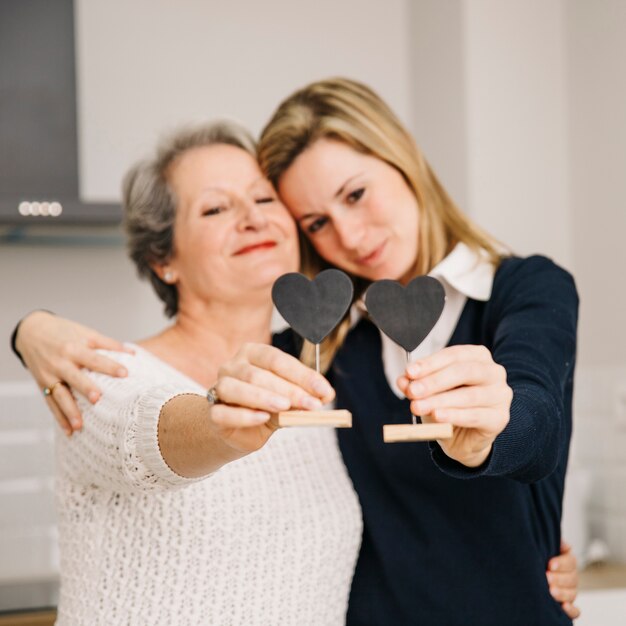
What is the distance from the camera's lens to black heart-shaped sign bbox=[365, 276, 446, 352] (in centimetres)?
97

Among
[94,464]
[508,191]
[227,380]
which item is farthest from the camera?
[508,191]

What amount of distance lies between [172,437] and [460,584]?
608 mm

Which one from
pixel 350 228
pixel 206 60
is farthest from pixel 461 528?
pixel 206 60

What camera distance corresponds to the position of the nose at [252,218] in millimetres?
1569

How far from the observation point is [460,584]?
1.44 meters

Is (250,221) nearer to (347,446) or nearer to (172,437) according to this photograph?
(347,446)

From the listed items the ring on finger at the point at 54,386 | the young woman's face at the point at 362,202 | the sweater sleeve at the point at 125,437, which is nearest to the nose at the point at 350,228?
the young woman's face at the point at 362,202

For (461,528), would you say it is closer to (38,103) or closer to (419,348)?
(419,348)

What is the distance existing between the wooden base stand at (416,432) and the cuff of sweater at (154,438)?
0.32 metres

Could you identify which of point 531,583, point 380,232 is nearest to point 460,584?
point 531,583

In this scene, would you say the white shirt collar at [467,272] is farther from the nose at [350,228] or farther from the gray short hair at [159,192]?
the gray short hair at [159,192]

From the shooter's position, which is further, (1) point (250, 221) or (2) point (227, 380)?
(1) point (250, 221)

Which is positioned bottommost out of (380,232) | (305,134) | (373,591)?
(373,591)

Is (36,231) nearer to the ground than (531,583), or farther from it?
farther from it
